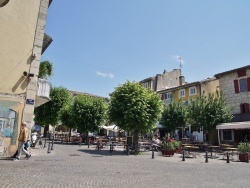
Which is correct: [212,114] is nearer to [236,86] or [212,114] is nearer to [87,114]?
[236,86]

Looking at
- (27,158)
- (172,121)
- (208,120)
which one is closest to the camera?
(27,158)

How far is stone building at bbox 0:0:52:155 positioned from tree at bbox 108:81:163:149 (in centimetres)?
663

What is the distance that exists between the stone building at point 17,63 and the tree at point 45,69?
7.74 meters

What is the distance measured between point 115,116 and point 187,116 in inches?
541

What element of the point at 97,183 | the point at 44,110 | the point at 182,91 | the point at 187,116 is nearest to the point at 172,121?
the point at 187,116

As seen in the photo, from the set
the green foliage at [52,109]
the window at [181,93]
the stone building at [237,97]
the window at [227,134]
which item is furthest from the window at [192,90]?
the green foliage at [52,109]

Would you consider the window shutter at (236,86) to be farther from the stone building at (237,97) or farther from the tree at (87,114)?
the tree at (87,114)

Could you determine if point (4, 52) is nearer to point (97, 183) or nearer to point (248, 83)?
point (97, 183)

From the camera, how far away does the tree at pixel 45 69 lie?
21125 mm

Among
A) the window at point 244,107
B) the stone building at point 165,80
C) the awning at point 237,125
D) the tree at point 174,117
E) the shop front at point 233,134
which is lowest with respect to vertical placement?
the shop front at point 233,134

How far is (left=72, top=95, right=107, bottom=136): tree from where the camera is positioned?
2558 centimetres

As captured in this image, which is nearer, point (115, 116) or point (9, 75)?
Answer: point (9, 75)

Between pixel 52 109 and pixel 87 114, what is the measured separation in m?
Result: 11.3

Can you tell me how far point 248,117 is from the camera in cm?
2583
